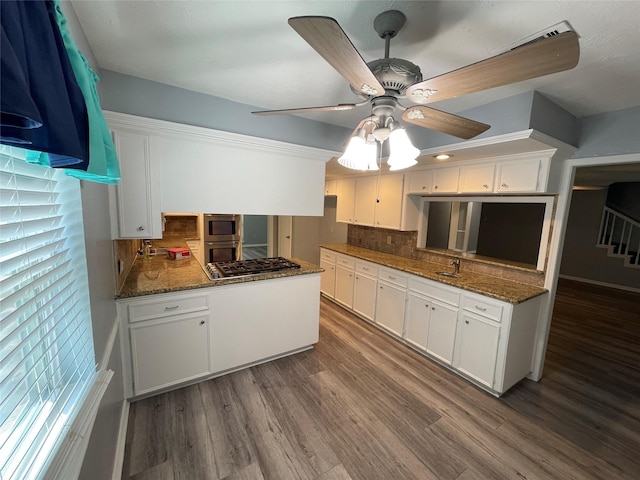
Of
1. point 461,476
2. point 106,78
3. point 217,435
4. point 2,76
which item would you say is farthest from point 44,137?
point 461,476

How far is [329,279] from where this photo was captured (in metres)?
4.32

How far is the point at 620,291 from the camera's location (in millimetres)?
5254

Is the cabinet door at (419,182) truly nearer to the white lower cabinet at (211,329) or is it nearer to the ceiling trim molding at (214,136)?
the ceiling trim molding at (214,136)

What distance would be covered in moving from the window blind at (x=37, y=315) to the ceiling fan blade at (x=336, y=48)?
2.86 ft

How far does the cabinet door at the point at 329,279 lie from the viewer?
422 cm

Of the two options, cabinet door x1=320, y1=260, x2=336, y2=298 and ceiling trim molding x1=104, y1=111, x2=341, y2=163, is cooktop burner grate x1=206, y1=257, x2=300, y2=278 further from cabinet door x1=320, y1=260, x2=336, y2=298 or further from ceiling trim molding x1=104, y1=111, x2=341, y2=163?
cabinet door x1=320, y1=260, x2=336, y2=298

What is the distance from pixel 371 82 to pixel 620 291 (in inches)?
289

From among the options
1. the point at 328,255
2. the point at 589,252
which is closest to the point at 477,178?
the point at 328,255

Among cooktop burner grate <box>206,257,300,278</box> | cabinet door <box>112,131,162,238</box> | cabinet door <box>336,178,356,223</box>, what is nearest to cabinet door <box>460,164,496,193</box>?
cabinet door <box>336,178,356,223</box>

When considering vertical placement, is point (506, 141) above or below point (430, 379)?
above

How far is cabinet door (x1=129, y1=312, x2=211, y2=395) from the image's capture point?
Result: 205cm

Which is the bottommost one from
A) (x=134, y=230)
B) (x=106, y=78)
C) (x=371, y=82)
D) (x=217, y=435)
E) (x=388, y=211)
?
(x=217, y=435)

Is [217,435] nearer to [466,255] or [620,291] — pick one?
[466,255]

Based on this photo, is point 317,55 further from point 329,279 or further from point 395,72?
point 329,279
